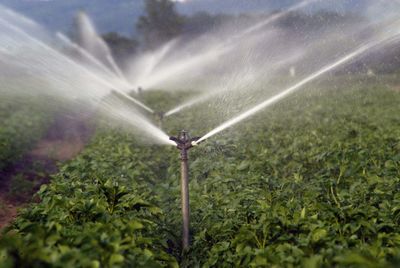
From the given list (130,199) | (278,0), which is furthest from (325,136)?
(130,199)

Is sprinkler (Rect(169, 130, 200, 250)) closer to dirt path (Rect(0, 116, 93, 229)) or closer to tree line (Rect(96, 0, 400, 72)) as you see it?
dirt path (Rect(0, 116, 93, 229))

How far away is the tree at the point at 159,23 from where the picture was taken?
222 feet

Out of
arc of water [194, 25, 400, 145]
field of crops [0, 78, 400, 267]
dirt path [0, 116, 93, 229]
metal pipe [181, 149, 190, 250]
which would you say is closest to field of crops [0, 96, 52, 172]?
dirt path [0, 116, 93, 229]

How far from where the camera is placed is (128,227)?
366cm

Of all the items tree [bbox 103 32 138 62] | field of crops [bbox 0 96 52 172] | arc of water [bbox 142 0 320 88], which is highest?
tree [bbox 103 32 138 62]

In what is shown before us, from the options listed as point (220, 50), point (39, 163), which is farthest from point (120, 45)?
point (39, 163)

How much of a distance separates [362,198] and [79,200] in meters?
2.94

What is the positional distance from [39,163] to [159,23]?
5903 cm

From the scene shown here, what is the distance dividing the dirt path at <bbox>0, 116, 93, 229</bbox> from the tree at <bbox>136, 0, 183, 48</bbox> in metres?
48.4

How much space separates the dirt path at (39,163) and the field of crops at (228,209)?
153cm

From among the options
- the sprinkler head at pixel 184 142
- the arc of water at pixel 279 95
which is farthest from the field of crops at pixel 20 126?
the sprinkler head at pixel 184 142

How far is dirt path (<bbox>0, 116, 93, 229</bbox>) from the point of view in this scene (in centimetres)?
921

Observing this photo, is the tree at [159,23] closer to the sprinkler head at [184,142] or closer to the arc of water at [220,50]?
the arc of water at [220,50]

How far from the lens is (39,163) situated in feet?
38.6
